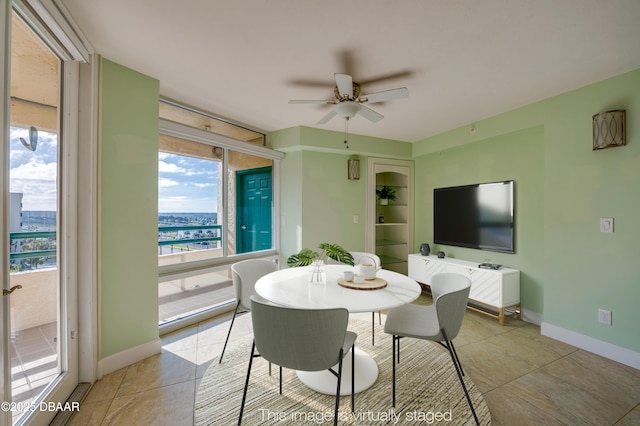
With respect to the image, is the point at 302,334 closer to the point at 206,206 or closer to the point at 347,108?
the point at 347,108

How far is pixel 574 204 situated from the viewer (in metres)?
Result: 2.63

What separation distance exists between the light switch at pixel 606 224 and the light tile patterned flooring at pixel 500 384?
3.70ft

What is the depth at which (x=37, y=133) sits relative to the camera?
5.44ft

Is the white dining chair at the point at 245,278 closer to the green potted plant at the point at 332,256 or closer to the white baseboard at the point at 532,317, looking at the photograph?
the green potted plant at the point at 332,256

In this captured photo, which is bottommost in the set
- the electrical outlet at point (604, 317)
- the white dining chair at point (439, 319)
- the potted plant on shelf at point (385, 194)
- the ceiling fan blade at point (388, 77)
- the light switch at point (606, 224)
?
the electrical outlet at point (604, 317)

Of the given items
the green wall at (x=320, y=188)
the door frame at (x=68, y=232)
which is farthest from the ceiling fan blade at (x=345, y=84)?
the door frame at (x=68, y=232)

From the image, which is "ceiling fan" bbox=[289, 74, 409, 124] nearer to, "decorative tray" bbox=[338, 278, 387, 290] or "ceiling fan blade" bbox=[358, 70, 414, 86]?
"ceiling fan blade" bbox=[358, 70, 414, 86]

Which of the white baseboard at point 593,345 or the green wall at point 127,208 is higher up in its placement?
the green wall at point 127,208

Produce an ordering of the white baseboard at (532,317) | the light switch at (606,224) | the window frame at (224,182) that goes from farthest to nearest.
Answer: the white baseboard at (532,317), the window frame at (224,182), the light switch at (606,224)

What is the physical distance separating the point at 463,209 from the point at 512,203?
2.05 feet

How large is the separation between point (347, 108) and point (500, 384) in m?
2.44

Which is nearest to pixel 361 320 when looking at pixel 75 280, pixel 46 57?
pixel 75 280

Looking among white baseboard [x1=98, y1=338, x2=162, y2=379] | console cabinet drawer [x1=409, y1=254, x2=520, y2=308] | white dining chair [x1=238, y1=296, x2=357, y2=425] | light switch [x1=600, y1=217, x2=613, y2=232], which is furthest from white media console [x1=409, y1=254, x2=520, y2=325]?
white baseboard [x1=98, y1=338, x2=162, y2=379]

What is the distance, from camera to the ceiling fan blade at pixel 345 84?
1.91 meters
